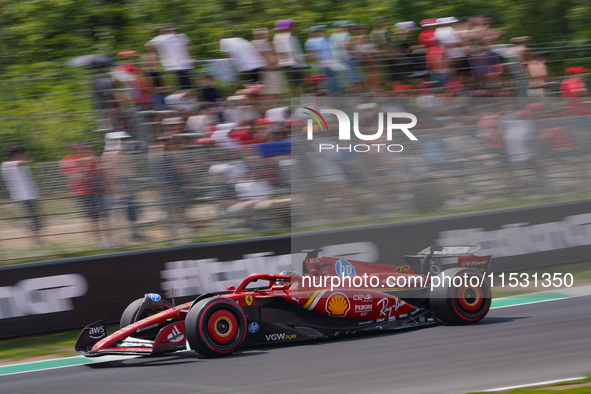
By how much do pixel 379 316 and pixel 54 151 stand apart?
171 inches

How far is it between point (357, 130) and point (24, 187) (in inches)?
154

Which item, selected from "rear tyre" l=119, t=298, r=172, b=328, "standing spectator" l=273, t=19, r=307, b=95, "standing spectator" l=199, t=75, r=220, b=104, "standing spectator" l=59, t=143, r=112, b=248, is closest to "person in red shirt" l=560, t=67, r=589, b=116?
"standing spectator" l=273, t=19, r=307, b=95

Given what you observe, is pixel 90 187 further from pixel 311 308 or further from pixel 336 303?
→ pixel 336 303

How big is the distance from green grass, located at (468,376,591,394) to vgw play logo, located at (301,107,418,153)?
15.1ft

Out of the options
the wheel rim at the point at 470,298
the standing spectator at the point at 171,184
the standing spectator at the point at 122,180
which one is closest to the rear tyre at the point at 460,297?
the wheel rim at the point at 470,298

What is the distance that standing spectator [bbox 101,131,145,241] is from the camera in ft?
27.2

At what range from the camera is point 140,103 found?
30.9ft

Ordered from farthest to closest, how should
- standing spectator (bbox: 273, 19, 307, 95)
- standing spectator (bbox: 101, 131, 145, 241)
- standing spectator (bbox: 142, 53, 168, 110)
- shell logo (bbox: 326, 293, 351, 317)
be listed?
standing spectator (bbox: 273, 19, 307, 95), standing spectator (bbox: 142, 53, 168, 110), standing spectator (bbox: 101, 131, 145, 241), shell logo (bbox: 326, 293, 351, 317)

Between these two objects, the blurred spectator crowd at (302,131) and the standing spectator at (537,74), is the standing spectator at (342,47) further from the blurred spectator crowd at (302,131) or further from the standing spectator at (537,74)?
the standing spectator at (537,74)

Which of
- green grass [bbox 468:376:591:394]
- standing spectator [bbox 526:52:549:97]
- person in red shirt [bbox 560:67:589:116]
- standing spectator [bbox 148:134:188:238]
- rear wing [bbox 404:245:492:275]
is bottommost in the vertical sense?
green grass [bbox 468:376:591:394]

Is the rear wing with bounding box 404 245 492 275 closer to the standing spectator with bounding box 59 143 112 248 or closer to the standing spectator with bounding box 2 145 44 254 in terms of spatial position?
the standing spectator with bounding box 59 143 112 248

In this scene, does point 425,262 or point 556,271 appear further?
point 556,271

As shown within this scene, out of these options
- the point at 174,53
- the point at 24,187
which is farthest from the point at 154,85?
the point at 24,187

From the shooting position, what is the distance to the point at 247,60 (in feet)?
34.7
